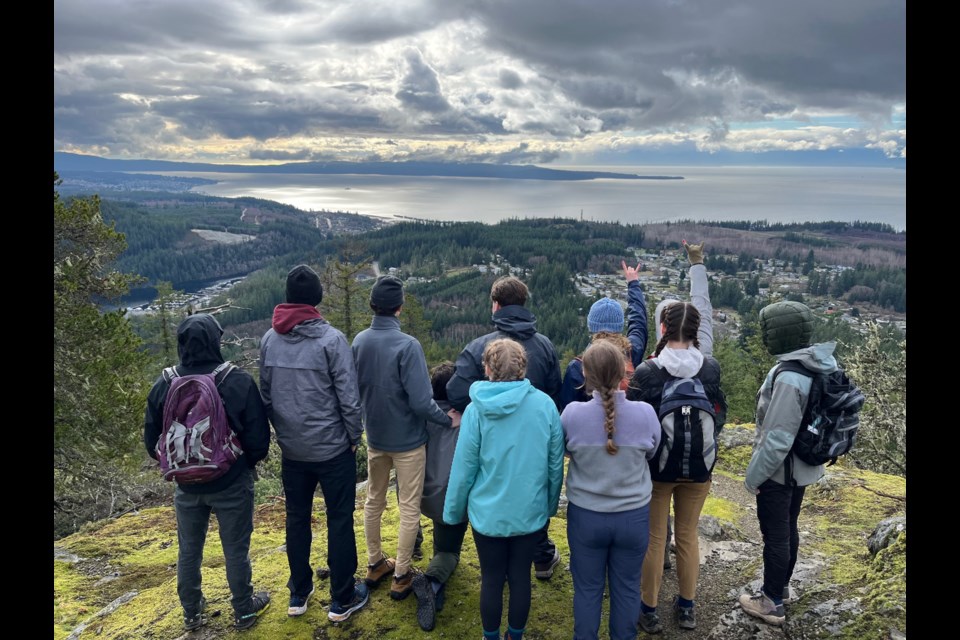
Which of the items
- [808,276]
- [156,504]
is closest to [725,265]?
[808,276]

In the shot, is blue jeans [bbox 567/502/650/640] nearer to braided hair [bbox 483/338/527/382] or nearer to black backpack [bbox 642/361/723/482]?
black backpack [bbox 642/361/723/482]

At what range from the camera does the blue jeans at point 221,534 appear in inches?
164

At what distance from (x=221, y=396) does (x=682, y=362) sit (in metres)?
3.58

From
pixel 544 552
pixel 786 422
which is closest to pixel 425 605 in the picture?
pixel 544 552

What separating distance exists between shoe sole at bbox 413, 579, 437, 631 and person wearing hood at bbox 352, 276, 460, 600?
0.72 ft

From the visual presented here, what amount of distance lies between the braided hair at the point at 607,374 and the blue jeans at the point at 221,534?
2954 mm

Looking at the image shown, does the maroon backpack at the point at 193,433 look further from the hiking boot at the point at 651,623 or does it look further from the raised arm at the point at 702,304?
the raised arm at the point at 702,304

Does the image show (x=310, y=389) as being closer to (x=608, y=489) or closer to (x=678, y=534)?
(x=608, y=489)

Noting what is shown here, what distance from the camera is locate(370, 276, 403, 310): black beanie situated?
4398mm

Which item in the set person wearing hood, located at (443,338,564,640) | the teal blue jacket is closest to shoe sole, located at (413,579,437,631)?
person wearing hood, located at (443,338,564,640)

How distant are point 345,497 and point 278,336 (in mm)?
1513

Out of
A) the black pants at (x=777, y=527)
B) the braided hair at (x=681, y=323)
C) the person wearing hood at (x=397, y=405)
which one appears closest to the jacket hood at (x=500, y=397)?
the person wearing hood at (x=397, y=405)

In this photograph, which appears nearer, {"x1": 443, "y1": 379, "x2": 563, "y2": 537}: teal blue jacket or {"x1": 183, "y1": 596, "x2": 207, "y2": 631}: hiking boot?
{"x1": 443, "y1": 379, "x2": 563, "y2": 537}: teal blue jacket
